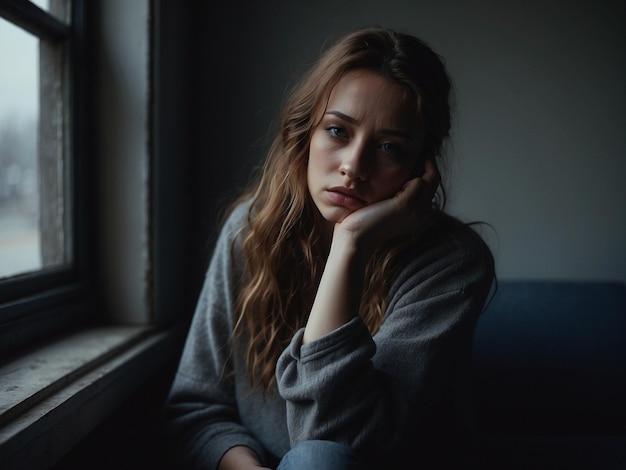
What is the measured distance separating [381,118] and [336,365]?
0.40 meters

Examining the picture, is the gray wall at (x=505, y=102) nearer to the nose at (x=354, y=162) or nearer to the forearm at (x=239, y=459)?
the nose at (x=354, y=162)

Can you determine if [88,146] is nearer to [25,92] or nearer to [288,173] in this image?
[25,92]

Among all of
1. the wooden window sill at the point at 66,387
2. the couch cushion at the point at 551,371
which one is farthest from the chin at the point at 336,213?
the couch cushion at the point at 551,371

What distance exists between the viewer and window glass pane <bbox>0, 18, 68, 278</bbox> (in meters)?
1.01

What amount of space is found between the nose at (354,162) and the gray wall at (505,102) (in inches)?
26.4

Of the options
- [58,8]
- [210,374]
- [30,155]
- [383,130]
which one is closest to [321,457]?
[210,374]

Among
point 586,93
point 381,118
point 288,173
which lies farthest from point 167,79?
point 586,93

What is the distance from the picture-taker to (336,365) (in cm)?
80

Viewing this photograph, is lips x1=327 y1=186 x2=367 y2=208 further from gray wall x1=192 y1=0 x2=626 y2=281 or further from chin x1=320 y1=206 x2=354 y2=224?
gray wall x1=192 y1=0 x2=626 y2=281

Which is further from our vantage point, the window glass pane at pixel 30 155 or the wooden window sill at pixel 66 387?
the window glass pane at pixel 30 155

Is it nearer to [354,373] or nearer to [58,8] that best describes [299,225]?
[354,373]

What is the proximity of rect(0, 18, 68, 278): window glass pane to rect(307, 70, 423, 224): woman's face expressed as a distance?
22.0 inches

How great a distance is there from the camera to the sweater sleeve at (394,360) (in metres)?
0.81

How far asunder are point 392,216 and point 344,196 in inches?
3.4
